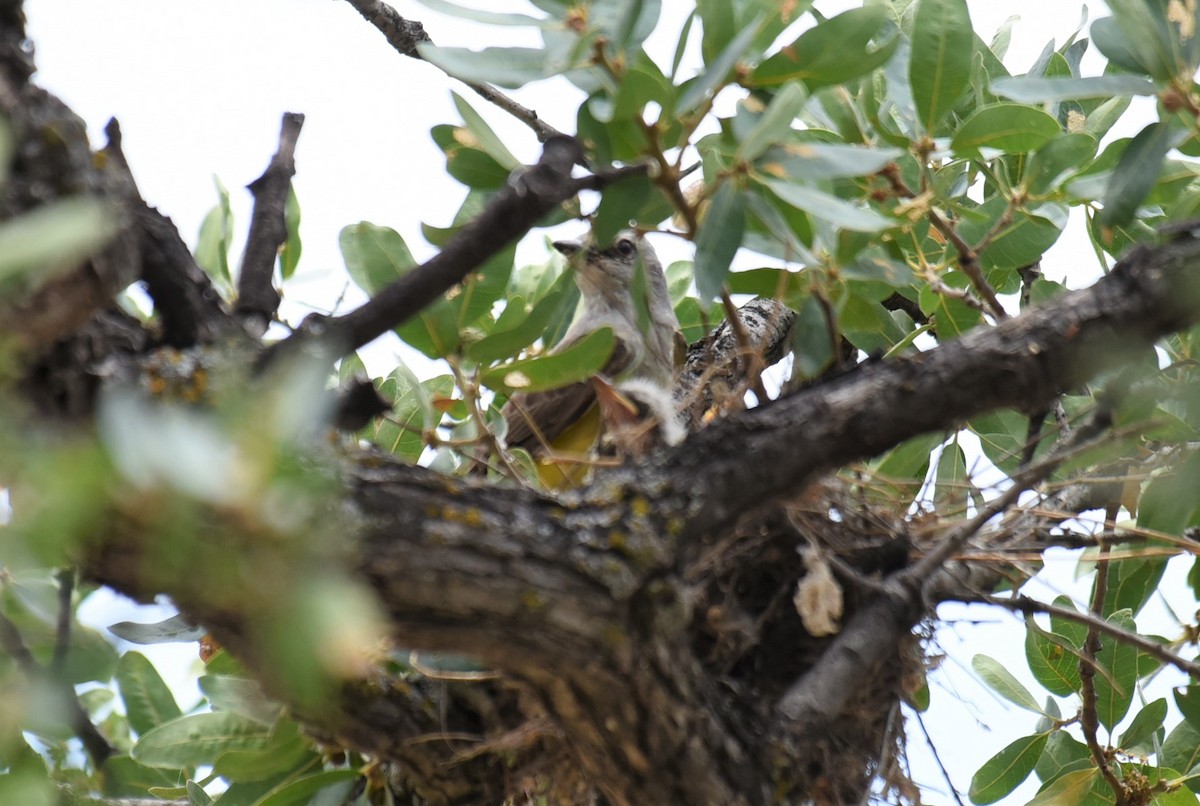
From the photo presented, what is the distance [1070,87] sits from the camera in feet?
8.11

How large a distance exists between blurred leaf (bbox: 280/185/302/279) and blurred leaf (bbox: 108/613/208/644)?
1.06 m

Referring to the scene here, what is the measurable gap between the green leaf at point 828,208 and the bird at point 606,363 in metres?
0.72

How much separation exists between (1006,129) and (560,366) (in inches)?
48.9

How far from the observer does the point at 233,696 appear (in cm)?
289

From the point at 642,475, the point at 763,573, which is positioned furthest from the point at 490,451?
the point at 642,475

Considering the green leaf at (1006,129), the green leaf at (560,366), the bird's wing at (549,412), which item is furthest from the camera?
the bird's wing at (549,412)

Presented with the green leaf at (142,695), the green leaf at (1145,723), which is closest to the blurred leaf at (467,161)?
the green leaf at (142,695)

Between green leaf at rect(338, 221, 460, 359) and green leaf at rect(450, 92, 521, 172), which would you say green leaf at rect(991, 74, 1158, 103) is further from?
green leaf at rect(338, 221, 460, 359)

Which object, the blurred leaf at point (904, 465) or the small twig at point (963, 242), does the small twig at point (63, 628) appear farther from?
the blurred leaf at point (904, 465)

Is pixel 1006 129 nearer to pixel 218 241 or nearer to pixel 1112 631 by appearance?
pixel 1112 631

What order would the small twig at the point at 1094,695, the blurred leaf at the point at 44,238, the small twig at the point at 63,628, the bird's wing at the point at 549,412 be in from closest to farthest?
the blurred leaf at the point at 44,238
the small twig at the point at 63,628
the small twig at the point at 1094,695
the bird's wing at the point at 549,412

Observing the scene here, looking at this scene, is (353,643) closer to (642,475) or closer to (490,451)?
(642,475)

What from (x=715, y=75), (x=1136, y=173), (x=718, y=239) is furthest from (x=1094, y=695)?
(x=715, y=75)

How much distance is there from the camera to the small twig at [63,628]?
45.9 inches
